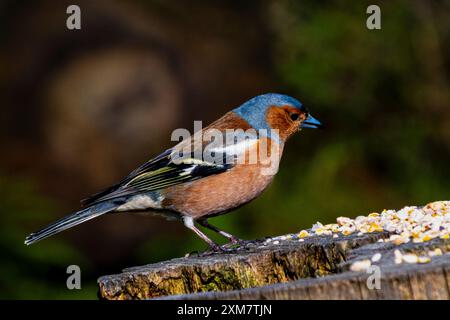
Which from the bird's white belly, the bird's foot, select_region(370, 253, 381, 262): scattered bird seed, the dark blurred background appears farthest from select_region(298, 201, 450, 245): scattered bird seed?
the dark blurred background

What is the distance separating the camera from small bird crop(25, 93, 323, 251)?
18.0 feet

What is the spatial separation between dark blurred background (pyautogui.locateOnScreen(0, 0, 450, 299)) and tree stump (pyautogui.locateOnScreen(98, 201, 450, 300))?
10.1 ft

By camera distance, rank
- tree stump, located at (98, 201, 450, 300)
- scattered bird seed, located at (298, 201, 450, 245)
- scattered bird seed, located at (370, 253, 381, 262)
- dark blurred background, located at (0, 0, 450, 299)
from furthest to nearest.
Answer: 1. dark blurred background, located at (0, 0, 450, 299)
2. scattered bird seed, located at (298, 201, 450, 245)
3. scattered bird seed, located at (370, 253, 381, 262)
4. tree stump, located at (98, 201, 450, 300)

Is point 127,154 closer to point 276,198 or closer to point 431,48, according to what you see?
point 276,198

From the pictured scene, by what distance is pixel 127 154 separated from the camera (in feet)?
29.8

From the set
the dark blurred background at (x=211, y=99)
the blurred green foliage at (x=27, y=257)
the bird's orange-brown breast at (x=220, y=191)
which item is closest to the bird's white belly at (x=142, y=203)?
the bird's orange-brown breast at (x=220, y=191)

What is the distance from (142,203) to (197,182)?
1.42 feet

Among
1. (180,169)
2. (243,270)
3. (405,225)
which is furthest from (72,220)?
(405,225)

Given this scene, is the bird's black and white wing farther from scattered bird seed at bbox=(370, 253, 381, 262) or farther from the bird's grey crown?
scattered bird seed at bbox=(370, 253, 381, 262)

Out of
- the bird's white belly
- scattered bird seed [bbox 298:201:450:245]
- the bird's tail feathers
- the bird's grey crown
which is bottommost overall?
scattered bird seed [bbox 298:201:450:245]

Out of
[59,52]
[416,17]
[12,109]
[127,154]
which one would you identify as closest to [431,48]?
[416,17]

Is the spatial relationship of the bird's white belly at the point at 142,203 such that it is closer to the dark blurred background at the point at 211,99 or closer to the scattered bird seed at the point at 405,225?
the scattered bird seed at the point at 405,225

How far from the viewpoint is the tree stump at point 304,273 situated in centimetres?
302

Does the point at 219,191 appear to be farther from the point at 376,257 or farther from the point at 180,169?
the point at 376,257
